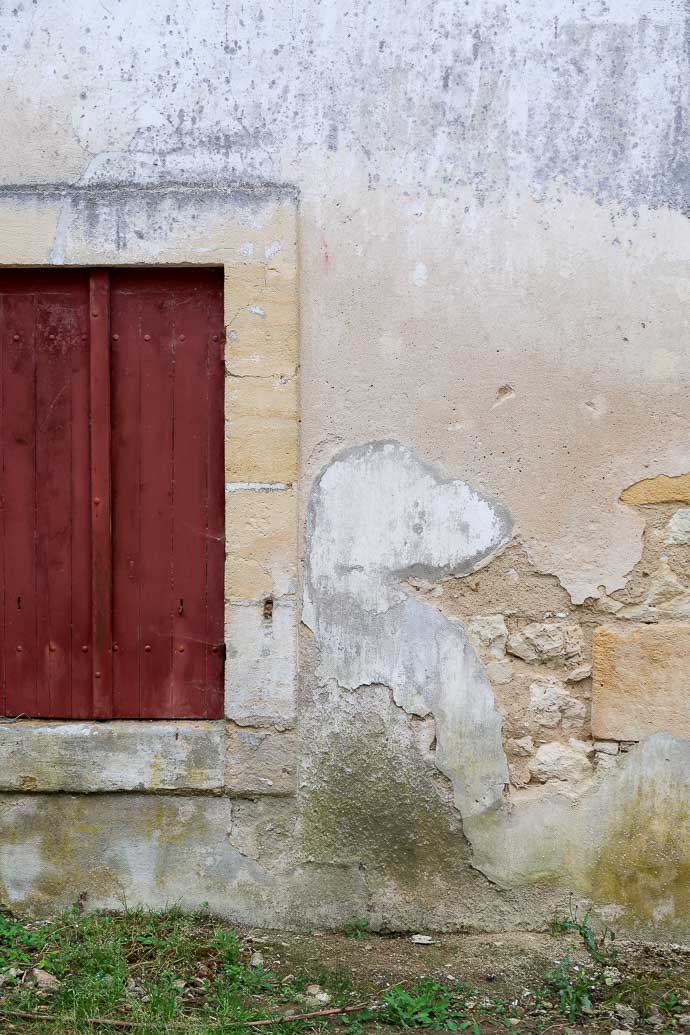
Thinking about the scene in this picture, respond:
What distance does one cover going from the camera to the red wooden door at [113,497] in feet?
11.7

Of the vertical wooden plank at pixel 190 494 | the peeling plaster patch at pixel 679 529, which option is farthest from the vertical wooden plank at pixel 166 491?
the peeling plaster patch at pixel 679 529

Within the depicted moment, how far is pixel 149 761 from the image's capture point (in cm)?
349

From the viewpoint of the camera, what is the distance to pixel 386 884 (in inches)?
137

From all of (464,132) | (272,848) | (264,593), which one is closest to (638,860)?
(272,848)

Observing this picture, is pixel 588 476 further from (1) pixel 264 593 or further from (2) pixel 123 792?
(2) pixel 123 792

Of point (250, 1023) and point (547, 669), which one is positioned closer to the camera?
point (250, 1023)

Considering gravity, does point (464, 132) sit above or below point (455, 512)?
above

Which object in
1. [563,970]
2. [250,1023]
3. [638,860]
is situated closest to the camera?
[250,1023]

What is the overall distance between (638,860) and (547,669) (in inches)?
29.1

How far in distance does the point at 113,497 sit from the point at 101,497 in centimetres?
5

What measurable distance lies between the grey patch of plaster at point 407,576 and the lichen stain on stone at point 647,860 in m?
0.44

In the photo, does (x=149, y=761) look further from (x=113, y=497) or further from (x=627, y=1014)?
(x=627, y=1014)

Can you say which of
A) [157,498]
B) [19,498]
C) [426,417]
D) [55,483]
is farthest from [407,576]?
[19,498]

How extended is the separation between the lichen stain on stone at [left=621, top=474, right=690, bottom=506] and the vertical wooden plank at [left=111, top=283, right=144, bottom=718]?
5.79 feet
